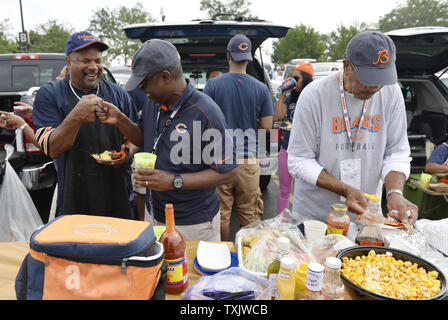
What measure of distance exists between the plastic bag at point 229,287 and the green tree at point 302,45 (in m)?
42.8

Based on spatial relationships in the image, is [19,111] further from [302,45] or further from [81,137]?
[302,45]

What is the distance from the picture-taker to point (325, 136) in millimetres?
2213

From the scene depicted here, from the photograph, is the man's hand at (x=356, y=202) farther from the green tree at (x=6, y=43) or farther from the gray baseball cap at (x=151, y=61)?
the green tree at (x=6, y=43)

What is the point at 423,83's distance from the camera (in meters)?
5.21

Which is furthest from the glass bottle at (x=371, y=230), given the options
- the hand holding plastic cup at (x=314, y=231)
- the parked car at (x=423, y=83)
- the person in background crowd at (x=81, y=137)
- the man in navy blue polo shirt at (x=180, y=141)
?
the parked car at (x=423, y=83)

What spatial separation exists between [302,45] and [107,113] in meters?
44.0

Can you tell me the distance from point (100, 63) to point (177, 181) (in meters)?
1.34

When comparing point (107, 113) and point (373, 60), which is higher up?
point (373, 60)

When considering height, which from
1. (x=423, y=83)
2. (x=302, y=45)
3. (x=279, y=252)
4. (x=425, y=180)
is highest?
(x=302, y=45)

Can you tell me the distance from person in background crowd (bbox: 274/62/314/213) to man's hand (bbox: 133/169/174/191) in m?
2.36

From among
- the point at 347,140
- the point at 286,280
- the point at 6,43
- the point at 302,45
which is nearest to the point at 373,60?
the point at 347,140

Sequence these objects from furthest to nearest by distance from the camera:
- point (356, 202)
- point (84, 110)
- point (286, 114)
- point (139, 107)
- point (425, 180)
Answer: point (286, 114) → point (425, 180) → point (139, 107) → point (84, 110) → point (356, 202)

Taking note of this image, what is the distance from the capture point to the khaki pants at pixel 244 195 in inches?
142

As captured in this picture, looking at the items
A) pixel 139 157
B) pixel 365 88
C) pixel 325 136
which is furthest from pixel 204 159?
pixel 365 88
